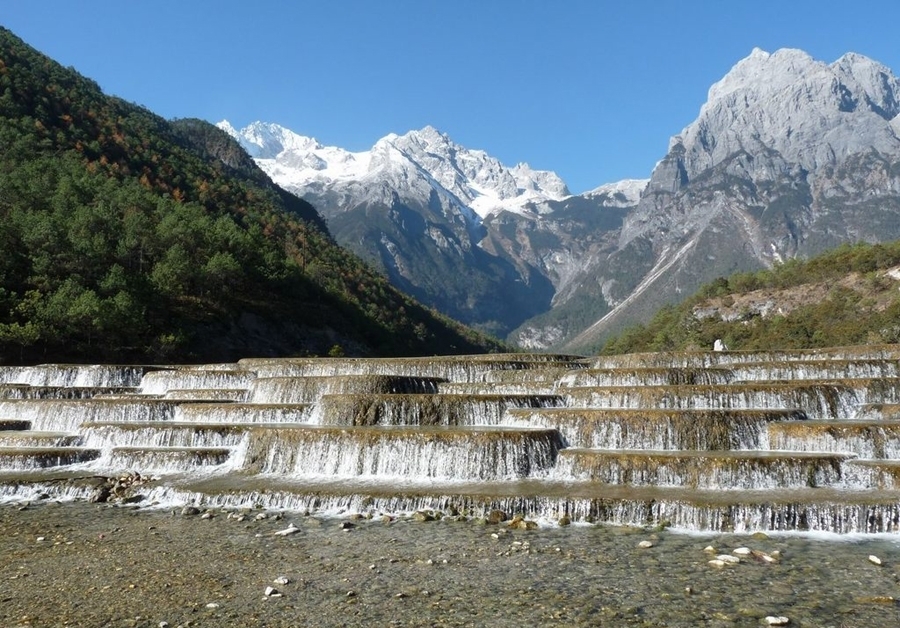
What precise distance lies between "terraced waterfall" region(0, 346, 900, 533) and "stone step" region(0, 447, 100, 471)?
0.05 meters

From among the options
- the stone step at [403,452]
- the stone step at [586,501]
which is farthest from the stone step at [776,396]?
the stone step at [586,501]

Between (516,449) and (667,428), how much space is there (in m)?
4.85

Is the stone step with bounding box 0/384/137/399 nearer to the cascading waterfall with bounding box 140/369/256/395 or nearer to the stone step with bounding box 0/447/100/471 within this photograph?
the cascading waterfall with bounding box 140/369/256/395

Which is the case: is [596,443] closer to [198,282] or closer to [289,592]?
[289,592]

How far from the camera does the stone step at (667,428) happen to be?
19141 mm

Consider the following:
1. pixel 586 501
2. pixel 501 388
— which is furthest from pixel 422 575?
pixel 501 388

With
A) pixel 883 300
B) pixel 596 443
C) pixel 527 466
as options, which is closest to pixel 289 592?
pixel 527 466

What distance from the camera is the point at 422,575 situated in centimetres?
1105

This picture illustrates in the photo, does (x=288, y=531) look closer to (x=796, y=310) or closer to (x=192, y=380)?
(x=192, y=380)

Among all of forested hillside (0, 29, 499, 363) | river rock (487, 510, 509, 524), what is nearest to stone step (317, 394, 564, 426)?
river rock (487, 510, 509, 524)

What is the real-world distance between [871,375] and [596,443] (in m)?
15.8

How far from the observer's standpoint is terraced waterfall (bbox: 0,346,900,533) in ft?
49.7

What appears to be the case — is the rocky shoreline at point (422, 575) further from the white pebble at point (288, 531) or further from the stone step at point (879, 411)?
the stone step at point (879, 411)

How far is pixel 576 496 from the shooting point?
1523cm
